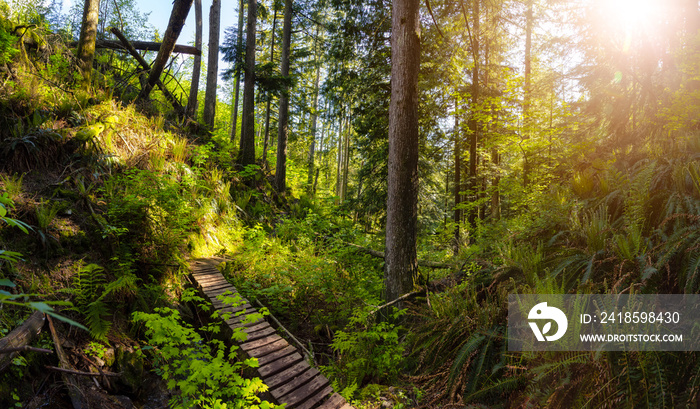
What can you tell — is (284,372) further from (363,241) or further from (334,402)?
(363,241)

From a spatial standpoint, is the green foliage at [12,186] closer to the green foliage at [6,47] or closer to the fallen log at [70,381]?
the fallen log at [70,381]

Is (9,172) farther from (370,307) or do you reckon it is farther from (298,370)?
(370,307)

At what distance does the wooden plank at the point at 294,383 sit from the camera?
3549 mm

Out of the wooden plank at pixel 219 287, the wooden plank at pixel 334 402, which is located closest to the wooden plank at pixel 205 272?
the wooden plank at pixel 219 287

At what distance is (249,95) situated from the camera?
12.5 meters

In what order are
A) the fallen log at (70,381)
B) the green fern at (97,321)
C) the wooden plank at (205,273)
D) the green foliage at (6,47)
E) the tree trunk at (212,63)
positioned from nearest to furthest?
the fallen log at (70,381) < the green fern at (97,321) < the wooden plank at (205,273) < the green foliage at (6,47) < the tree trunk at (212,63)

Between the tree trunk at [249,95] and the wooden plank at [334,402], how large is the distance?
1063 cm

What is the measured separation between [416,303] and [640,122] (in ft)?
19.9

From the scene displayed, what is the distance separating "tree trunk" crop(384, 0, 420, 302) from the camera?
5.13 meters

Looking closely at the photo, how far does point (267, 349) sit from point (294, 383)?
2.42ft

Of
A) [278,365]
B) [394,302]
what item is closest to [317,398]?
[278,365]

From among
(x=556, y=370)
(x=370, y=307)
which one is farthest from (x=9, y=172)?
(x=556, y=370)

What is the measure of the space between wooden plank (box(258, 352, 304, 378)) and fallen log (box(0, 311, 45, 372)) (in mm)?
2345

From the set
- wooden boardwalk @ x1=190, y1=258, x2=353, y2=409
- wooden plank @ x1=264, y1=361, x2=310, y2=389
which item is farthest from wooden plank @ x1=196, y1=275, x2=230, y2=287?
wooden plank @ x1=264, y1=361, x2=310, y2=389
